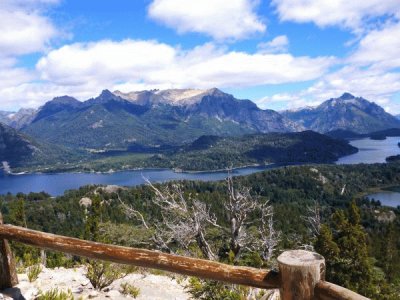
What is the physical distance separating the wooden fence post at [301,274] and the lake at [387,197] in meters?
146

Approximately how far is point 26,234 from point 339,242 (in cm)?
2927

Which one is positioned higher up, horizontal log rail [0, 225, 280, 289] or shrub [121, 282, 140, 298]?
horizontal log rail [0, 225, 280, 289]

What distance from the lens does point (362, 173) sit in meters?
186

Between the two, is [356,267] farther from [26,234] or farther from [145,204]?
[145,204]

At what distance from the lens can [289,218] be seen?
9794 centimetres

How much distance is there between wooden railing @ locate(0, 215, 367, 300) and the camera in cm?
296

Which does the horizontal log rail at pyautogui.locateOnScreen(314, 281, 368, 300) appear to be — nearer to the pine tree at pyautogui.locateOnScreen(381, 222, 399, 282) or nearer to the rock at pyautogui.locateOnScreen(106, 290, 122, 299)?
the rock at pyautogui.locateOnScreen(106, 290, 122, 299)

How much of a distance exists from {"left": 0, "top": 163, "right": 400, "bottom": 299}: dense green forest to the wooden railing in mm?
3556

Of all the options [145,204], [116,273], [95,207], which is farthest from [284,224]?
[116,273]

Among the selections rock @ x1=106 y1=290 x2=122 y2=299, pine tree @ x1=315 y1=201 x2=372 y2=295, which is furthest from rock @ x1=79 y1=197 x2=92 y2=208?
rock @ x1=106 y1=290 x2=122 y2=299

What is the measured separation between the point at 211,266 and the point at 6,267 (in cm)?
320

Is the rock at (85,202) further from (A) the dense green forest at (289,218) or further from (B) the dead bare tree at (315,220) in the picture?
(B) the dead bare tree at (315,220)

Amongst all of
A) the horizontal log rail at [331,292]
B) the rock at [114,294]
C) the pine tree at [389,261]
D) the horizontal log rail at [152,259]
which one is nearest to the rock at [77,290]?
the rock at [114,294]

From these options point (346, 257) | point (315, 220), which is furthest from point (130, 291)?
point (346, 257)
